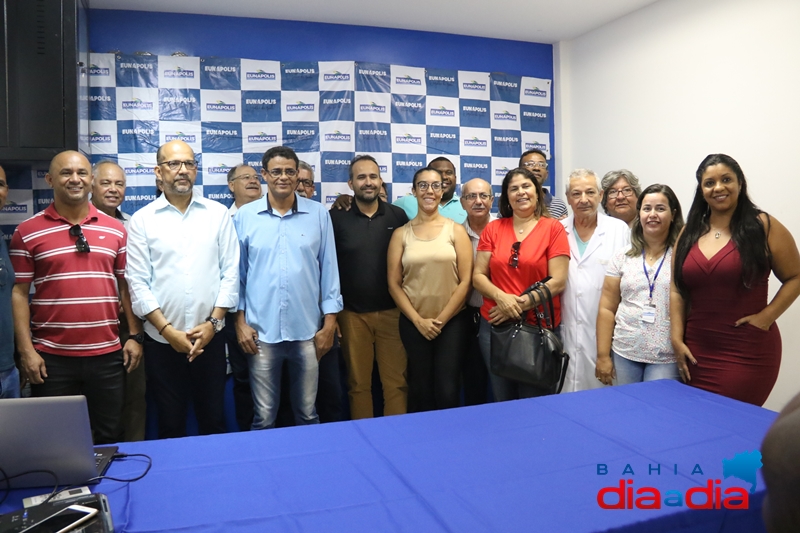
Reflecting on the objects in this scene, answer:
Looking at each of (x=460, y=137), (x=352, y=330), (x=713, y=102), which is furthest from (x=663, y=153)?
(x=352, y=330)

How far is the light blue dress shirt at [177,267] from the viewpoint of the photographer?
2387 millimetres

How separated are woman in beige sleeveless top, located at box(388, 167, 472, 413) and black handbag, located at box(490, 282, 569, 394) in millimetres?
366

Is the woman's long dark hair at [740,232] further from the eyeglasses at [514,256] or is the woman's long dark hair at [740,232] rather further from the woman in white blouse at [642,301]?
the eyeglasses at [514,256]

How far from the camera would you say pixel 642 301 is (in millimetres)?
2379

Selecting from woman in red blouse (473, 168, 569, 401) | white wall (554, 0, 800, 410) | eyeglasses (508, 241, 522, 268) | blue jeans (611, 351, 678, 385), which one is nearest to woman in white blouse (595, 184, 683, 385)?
blue jeans (611, 351, 678, 385)

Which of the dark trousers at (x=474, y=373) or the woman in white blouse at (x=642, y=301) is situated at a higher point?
the woman in white blouse at (x=642, y=301)

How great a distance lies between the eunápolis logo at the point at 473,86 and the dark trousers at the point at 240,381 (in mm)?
2795

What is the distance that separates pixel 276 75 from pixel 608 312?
2.98 meters

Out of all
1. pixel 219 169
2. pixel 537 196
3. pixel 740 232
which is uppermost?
pixel 219 169

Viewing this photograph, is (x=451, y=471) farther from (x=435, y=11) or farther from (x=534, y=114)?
(x=534, y=114)

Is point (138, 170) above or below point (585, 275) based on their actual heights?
above

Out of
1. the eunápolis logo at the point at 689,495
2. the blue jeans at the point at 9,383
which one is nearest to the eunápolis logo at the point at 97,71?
the blue jeans at the point at 9,383

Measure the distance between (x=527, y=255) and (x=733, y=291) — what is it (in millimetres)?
858

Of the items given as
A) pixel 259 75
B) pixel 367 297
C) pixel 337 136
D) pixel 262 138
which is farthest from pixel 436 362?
pixel 259 75
